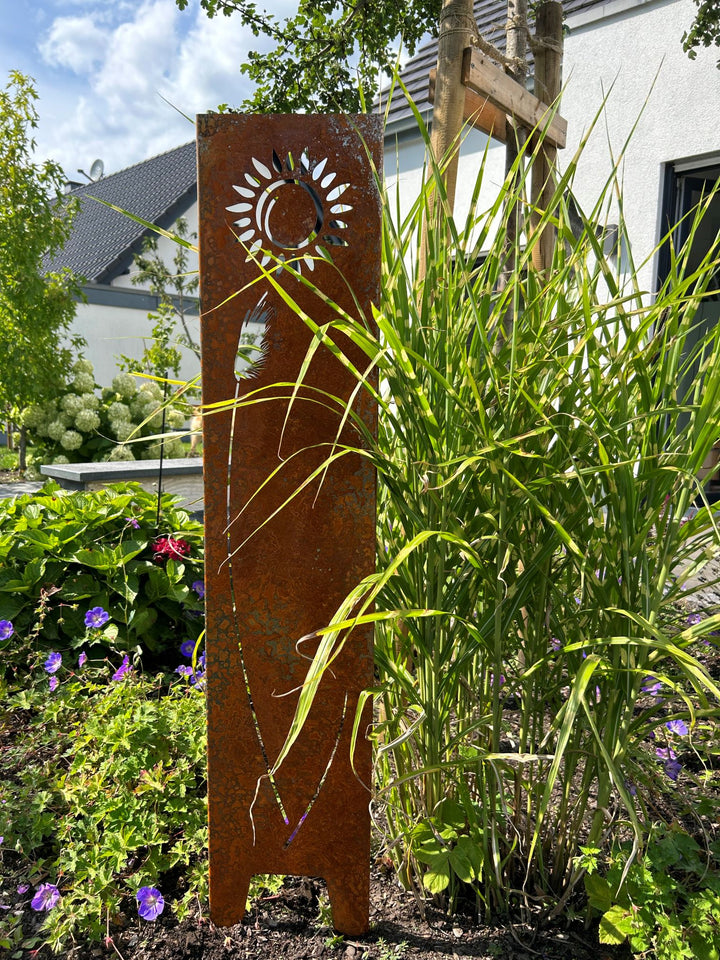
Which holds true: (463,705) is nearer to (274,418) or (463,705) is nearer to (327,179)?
(274,418)

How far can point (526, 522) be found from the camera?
1.23 metres

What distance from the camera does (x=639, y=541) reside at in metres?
1.08

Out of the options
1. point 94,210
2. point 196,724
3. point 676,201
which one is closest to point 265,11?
point 676,201

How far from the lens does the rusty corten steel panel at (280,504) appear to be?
124cm

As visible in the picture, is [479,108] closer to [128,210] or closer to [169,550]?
[169,550]

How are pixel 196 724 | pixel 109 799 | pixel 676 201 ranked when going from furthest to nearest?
pixel 676 201, pixel 196 724, pixel 109 799

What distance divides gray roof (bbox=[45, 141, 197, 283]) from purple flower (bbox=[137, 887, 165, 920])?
13.5m

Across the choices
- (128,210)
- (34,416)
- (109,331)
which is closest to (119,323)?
(109,331)

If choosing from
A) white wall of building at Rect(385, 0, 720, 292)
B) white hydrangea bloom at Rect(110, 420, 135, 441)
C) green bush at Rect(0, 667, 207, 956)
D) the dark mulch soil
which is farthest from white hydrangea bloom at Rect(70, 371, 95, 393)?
the dark mulch soil

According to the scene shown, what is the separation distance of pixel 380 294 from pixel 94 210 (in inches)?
734

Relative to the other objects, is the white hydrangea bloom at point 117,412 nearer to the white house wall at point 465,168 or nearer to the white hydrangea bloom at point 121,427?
the white hydrangea bloom at point 121,427

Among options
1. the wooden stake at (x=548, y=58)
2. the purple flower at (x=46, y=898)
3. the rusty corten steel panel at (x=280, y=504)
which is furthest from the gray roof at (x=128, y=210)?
the purple flower at (x=46, y=898)

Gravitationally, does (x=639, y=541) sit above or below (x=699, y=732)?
above

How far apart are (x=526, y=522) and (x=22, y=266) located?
7145 millimetres
